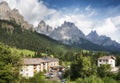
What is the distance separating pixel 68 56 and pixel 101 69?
9441cm

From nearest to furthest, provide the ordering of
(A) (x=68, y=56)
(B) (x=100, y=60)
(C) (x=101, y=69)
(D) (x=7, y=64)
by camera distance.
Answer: (D) (x=7, y=64), (C) (x=101, y=69), (B) (x=100, y=60), (A) (x=68, y=56)

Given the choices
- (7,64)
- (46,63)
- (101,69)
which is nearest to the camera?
(7,64)

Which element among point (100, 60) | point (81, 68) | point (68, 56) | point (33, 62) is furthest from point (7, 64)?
point (68, 56)

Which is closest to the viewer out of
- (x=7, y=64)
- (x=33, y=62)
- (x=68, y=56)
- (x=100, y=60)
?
(x=7, y=64)

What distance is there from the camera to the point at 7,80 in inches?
2547

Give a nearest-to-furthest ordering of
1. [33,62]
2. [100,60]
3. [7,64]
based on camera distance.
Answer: [7,64], [33,62], [100,60]

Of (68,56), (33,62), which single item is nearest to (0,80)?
(33,62)

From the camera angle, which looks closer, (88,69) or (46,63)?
(88,69)

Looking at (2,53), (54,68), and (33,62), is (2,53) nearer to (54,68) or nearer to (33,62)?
(33,62)

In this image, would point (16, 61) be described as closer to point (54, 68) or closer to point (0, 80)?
point (0, 80)

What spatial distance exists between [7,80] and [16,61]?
284 inches

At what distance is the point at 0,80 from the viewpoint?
62.9 meters

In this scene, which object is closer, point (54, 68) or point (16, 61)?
point (16, 61)

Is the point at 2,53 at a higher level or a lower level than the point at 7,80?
higher
